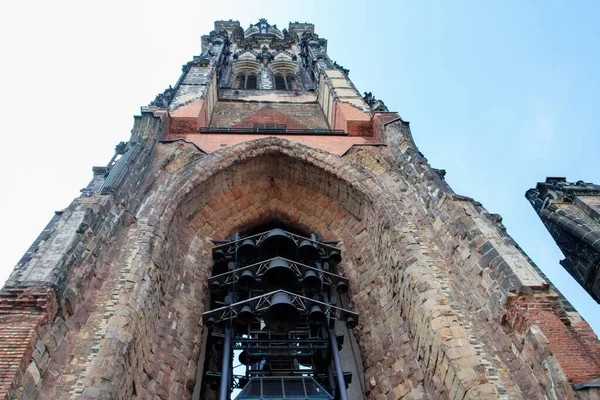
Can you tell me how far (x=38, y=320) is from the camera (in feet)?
18.3

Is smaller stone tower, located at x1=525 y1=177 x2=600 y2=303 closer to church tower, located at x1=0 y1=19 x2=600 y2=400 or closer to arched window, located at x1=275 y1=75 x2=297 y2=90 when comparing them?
church tower, located at x1=0 y1=19 x2=600 y2=400

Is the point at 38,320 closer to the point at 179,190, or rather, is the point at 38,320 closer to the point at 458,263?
the point at 179,190

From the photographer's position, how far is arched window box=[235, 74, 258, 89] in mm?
19672

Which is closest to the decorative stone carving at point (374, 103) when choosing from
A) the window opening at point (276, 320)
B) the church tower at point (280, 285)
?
the church tower at point (280, 285)

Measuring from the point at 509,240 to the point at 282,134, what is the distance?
19.2 ft

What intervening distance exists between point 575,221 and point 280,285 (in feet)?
15.3

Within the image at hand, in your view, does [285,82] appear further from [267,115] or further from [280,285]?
[280,285]

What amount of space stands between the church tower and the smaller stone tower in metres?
1.53

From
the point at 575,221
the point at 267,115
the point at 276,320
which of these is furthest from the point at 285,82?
the point at 276,320

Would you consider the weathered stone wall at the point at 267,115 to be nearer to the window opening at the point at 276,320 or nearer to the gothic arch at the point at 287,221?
the gothic arch at the point at 287,221

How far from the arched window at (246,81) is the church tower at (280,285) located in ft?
23.9

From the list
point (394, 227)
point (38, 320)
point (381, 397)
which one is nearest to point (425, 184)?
point (394, 227)

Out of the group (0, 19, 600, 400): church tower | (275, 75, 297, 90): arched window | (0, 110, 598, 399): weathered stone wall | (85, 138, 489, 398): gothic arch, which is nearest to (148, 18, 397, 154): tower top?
(275, 75, 297, 90): arched window

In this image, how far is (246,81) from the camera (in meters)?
20.2
